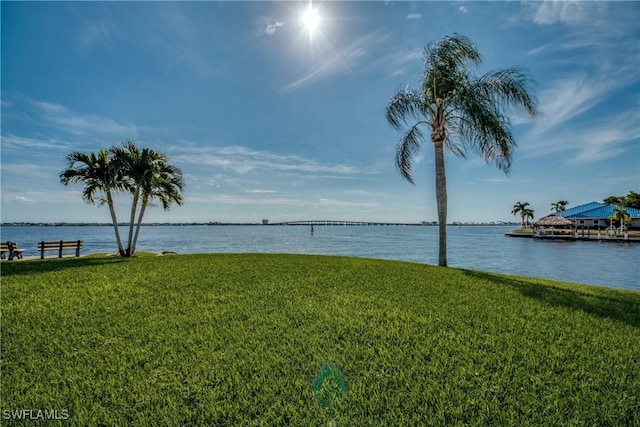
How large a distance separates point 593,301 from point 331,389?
6.23 m

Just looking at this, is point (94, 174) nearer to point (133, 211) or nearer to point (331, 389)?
point (133, 211)

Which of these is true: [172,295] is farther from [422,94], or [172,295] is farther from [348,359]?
[422,94]

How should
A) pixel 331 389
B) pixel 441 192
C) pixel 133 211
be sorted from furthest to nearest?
pixel 133 211 → pixel 441 192 → pixel 331 389

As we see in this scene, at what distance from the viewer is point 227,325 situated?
4.31 meters

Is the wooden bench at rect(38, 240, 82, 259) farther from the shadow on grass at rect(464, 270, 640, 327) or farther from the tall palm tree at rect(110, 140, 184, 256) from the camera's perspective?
the shadow on grass at rect(464, 270, 640, 327)

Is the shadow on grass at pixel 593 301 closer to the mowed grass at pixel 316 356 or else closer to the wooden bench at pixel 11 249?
the mowed grass at pixel 316 356

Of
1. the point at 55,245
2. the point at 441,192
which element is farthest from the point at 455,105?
the point at 55,245

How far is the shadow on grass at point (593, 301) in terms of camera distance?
16.8 feet

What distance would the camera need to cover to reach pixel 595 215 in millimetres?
60125

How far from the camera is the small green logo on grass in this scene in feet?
8.24

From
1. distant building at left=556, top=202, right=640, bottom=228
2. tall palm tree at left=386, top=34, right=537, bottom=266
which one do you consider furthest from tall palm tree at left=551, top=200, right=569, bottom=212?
tall palm tree at left=386, top=34, right=537, bottom=266

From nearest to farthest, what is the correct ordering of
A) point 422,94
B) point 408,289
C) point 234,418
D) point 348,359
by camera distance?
point 234,418 → point 348,359 → point 408,289 → point 422,94

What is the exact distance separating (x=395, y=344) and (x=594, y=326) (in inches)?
126

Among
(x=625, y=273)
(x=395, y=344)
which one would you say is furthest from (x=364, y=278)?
(x=625, y=273)
